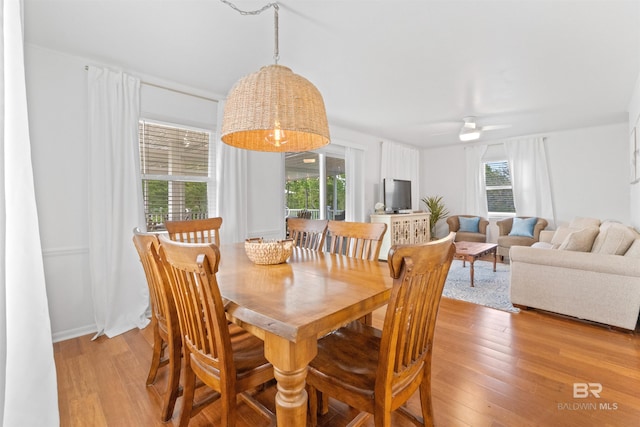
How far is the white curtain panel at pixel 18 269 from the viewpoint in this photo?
91 centimetres

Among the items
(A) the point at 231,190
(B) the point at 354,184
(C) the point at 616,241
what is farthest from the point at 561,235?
(A) the point at 231,190

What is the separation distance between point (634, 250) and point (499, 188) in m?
3.97

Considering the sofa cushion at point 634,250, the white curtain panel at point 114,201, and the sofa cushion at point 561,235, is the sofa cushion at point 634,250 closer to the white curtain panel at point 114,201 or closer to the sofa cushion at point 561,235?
the sofa cushion at point 561,235

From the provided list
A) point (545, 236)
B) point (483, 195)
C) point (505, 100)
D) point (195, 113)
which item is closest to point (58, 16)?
point (195, 113)

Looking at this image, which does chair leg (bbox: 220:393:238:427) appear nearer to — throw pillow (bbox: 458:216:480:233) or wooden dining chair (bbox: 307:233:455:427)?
wooden dining chair (bbox: 307:233:455:427)

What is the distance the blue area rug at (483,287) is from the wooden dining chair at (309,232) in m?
1.97

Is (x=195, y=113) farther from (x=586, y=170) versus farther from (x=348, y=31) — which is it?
(x=586, y=170)

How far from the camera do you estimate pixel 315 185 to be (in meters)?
4.77

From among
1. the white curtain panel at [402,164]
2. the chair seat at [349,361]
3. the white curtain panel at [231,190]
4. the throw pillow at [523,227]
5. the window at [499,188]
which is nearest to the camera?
the chair seat at [349,361]

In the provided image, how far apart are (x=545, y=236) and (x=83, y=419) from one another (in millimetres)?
5871

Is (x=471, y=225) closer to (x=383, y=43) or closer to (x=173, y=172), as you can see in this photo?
(x=383, y=43)

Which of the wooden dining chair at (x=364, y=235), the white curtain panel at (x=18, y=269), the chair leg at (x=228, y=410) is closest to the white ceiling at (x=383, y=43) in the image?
the white curtain panel at (x=18, y=269)

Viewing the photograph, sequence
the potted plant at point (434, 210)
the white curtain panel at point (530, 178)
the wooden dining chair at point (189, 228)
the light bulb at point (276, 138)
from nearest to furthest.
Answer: the light bulb at point (276, 138)
the wooden dining chair at point (189, 228)
the white curtain panel at point (530, 178)
the potted plant at point (434, 210)

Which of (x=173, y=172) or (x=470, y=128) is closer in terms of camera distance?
(x=173, y=172)
